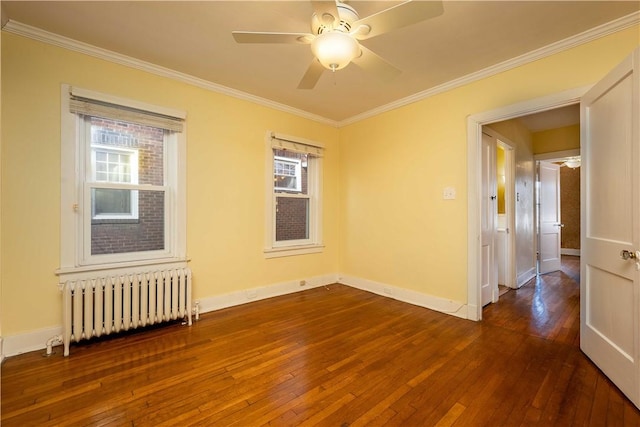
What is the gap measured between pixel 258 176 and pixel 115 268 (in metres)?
1.83

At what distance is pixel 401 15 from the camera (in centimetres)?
148

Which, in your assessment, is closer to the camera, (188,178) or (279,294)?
(188,178)

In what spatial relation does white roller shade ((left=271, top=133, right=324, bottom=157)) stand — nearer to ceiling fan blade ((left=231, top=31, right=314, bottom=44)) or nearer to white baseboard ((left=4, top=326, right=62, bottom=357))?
ceiling fan blade ((left=231, top=31, right=314, bottom=44))

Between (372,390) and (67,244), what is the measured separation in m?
2.77

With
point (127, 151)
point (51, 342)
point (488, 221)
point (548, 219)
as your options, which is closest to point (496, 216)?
point (488, 221)

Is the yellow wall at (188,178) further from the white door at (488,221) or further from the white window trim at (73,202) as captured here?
the white door at (488,221)

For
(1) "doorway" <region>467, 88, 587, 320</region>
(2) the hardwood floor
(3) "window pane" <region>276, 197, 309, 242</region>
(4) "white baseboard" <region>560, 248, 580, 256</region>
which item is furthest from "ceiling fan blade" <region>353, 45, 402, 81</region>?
(4) "white baseboard" <region>560, 248, 580, 256</region>

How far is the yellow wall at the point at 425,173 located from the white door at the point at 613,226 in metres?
0.46

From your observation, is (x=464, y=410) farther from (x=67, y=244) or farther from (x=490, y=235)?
(x=67, y=244)

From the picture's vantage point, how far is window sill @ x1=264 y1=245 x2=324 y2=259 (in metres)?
3.77

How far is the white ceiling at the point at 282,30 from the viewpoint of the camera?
198 cm

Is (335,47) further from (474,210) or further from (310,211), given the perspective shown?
(310,211)

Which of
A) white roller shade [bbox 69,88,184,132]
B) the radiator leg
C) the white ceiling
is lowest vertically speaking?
the radiator leg

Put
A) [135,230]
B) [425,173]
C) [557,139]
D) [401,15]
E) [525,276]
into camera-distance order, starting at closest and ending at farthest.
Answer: [401,15]
[135,230]
[425,173]
[525,276]
[557,139]
